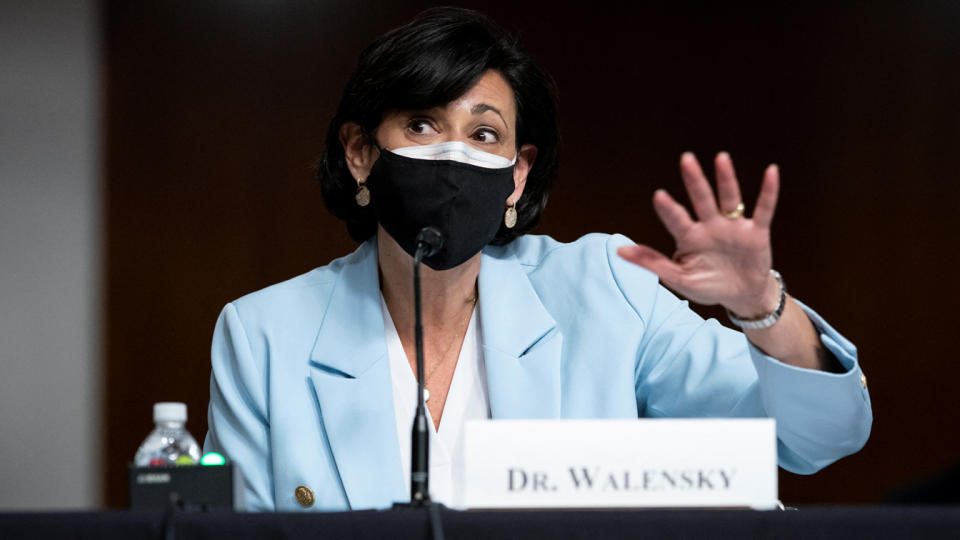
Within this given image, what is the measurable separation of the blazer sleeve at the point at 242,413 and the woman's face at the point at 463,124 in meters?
0.39

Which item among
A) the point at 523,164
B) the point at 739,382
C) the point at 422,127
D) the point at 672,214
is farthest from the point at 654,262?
the point at 523,164

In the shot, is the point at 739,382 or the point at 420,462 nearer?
the point at 420,462

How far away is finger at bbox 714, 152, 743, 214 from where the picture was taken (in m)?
1.17

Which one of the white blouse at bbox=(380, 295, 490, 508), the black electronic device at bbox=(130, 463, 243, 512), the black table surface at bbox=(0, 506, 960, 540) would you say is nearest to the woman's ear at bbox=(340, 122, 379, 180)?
the white blouse at bbox=(380, 295, 490, 508)

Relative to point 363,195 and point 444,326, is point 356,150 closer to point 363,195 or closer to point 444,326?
point 363,195

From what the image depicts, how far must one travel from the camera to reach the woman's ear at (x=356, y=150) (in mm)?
1806

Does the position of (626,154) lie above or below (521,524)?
above

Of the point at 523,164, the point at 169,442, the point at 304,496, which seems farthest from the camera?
the point at 523,164

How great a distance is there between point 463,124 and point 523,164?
0.89ft

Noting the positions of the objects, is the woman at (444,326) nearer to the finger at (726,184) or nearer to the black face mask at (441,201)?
the black face mask at (441,201)

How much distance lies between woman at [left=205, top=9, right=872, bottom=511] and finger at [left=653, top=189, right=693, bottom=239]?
0.74 feet

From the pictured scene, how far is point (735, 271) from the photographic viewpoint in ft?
4.25

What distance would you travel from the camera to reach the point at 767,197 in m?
1.20

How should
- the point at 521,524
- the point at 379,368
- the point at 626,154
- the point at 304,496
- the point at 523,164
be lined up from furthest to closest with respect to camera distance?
the point at 626,154 < the point at 523,164 < the point at 379,368 < the point at 304,496 < the point at 521,524
